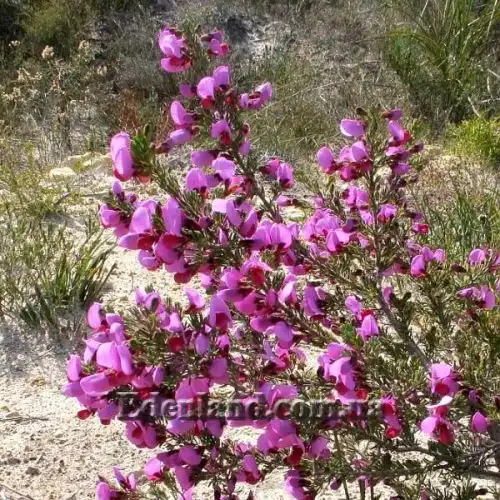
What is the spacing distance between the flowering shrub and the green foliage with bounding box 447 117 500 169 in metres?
3.42

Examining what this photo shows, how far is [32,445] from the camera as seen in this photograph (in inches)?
91.7

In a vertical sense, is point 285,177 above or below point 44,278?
above

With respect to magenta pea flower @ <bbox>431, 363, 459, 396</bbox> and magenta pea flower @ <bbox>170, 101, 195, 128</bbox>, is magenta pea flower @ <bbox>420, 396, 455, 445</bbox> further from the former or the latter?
magenta pea flower @ <bbox>170, 101, 195, 128</bbox>

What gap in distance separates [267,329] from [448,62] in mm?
5141

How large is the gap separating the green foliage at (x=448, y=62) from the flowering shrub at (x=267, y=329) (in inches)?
177

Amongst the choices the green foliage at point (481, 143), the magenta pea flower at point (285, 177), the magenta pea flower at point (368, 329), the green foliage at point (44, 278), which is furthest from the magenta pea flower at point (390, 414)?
the green foliage at point (481, 143)

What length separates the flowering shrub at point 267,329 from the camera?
1.33 metres

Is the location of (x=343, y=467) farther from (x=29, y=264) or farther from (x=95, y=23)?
(x=95, y=23)

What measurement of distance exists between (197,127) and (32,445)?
4.29 ft

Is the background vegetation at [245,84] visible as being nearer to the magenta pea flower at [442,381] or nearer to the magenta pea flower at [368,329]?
the magenta pea flower at [368,329]

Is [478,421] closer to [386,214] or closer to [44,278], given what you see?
[386,214]

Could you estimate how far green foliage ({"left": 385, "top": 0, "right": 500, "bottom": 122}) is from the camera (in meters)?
5.98

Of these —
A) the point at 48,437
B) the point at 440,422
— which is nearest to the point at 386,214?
the point at 440,422

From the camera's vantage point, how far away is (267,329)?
4.72 ft
